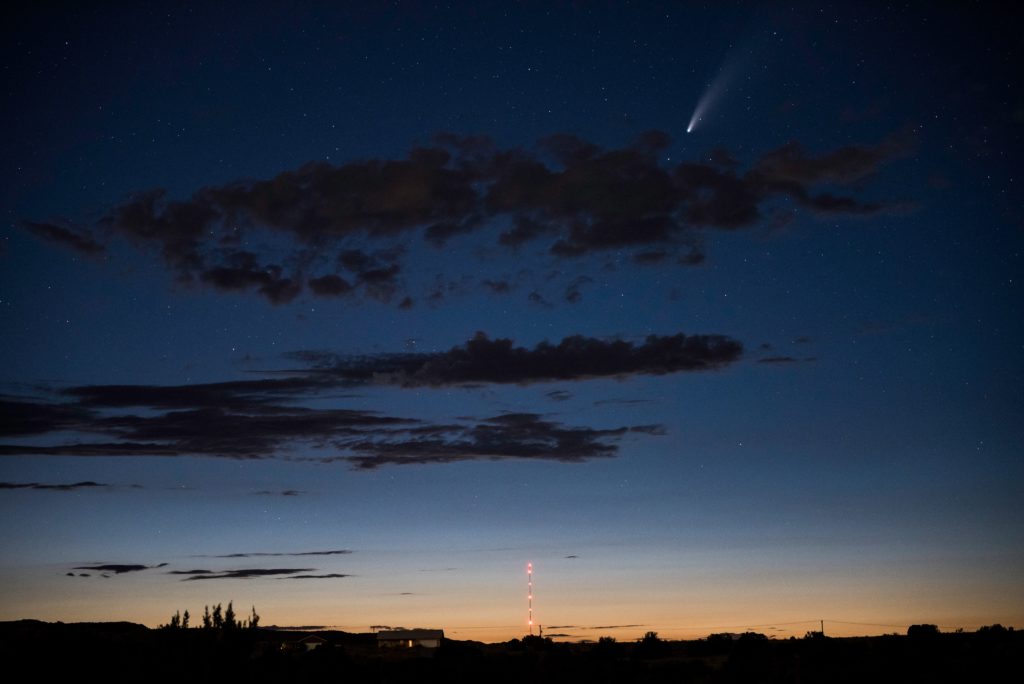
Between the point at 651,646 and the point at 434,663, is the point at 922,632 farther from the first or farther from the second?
the point at 434,663

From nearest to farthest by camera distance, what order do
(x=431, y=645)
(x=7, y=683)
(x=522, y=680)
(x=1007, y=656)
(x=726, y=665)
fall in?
1. (x=7, y=683)
2. (x=1007, y=656)
3. (x=522, y=680)
4. (x=726, y=665)
5. (x=431, y=645)

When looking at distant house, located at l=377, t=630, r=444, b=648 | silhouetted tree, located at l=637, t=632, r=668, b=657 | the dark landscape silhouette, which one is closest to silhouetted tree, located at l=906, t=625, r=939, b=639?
the dark landscape silhouette

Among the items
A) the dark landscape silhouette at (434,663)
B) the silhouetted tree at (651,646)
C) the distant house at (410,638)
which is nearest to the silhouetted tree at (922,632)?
the dark landscape silhouette at (434,663)

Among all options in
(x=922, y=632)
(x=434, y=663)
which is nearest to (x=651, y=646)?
(x=922, y=632)

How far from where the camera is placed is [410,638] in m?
108

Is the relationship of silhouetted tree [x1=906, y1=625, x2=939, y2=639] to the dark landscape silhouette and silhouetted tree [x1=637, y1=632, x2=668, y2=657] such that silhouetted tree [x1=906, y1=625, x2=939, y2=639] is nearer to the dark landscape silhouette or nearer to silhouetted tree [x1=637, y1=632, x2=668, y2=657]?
the dark landscape silhouette

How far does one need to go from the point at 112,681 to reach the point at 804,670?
3418 centimetres

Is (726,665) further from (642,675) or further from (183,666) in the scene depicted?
(183,666)

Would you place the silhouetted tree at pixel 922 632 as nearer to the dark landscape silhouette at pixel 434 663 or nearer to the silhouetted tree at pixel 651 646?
the dark landscape silhouette at pixel 434 663

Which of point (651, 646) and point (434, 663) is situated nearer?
point (434, 663)

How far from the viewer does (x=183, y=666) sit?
39625 mm

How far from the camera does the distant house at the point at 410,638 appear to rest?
106m

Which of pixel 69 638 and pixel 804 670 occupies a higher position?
pixel 69 638

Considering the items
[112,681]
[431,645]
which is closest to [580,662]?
[112,681]
